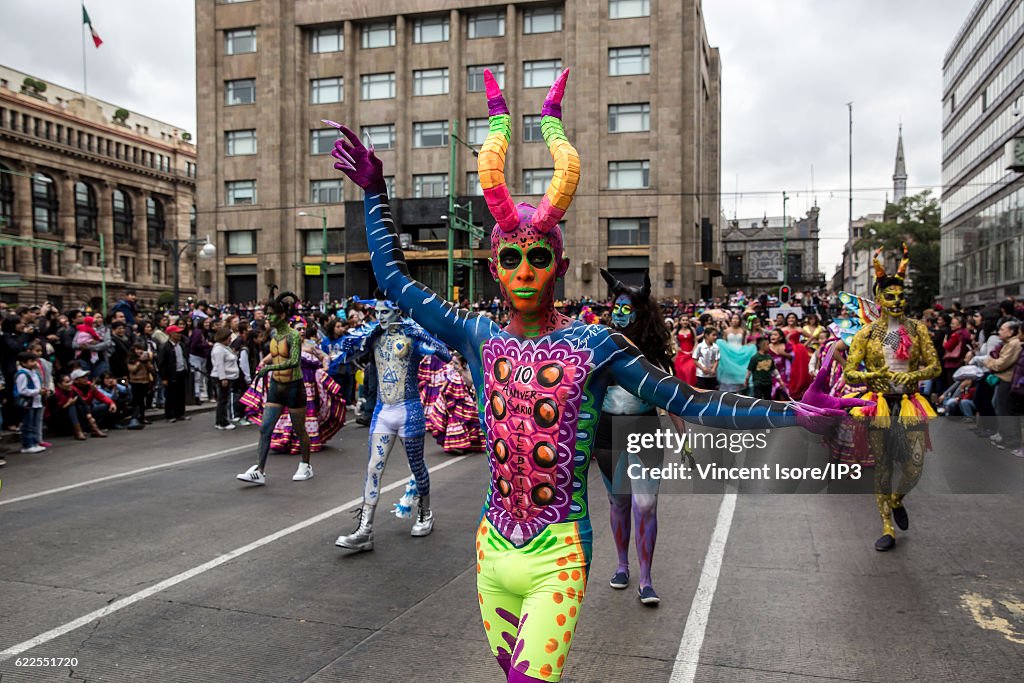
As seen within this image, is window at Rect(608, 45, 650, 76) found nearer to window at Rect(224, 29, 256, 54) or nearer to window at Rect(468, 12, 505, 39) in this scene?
window at Rect(468, 12, 505, 39)

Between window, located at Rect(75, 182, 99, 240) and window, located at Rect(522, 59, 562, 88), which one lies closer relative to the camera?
window, located at Rect(522, 59, 562, 88)

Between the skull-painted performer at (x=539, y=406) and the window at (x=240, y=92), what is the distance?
50877 millimetres

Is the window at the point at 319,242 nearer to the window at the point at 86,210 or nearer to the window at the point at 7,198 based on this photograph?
the window at the point at 7,198

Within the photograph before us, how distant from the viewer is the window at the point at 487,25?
46469 mm

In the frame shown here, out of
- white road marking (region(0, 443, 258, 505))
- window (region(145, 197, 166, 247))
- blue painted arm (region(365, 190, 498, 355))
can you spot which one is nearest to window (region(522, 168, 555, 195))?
white road marking (region(0, 443, 258, 505))

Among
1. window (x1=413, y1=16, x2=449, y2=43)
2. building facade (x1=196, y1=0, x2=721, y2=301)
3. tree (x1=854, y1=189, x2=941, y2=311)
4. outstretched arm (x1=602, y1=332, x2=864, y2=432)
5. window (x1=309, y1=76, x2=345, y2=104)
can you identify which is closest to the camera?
outstretched arm (x1=602, y1=332, x2=864, y2=432)

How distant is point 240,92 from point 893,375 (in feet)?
164

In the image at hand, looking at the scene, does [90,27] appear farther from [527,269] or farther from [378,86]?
[527,269]

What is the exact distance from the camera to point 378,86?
48.3m

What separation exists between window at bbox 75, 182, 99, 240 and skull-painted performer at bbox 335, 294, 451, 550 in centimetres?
8659

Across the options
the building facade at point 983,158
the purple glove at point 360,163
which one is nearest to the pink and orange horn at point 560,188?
the purple glove at point 360,163

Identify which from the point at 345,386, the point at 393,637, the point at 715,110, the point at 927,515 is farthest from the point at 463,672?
the point at 715,110

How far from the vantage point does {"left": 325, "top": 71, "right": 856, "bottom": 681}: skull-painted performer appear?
9.45 feet

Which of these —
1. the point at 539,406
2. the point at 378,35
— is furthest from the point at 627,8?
the point at 539,406
